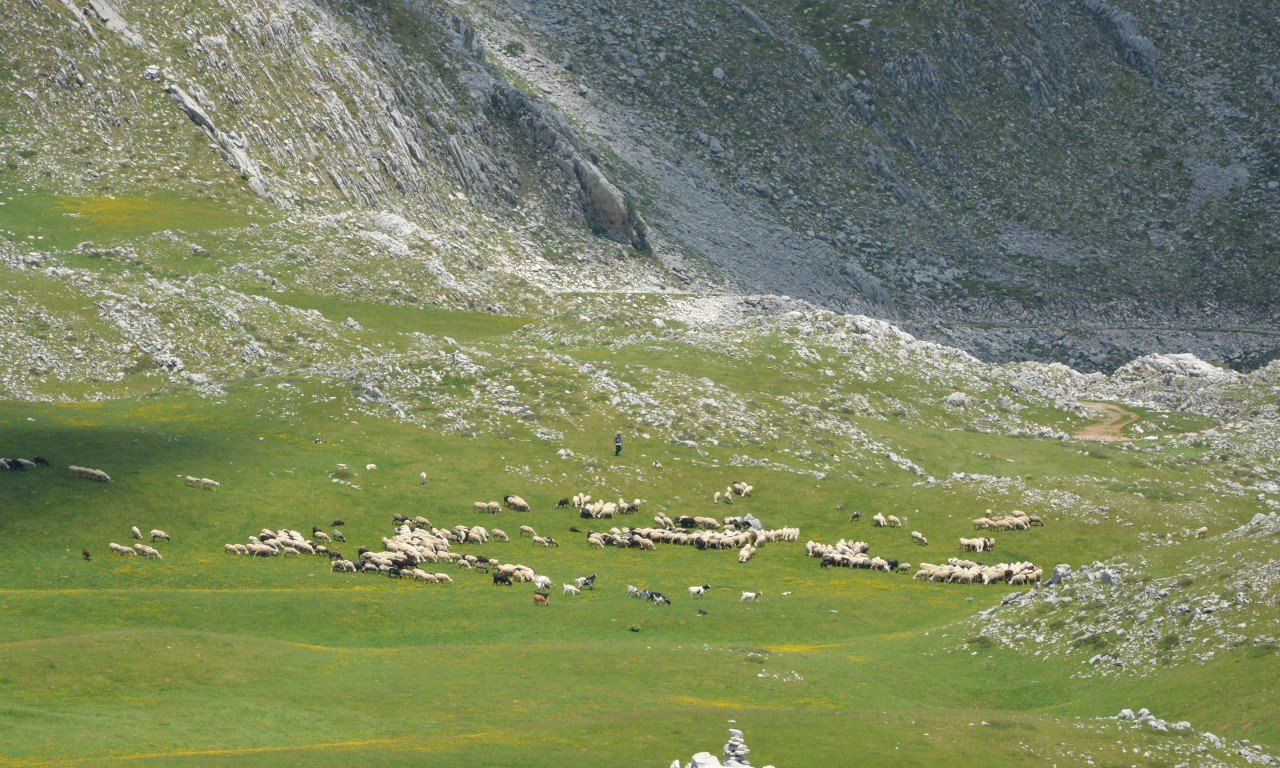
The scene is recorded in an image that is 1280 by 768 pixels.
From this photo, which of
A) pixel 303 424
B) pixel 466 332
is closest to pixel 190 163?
pixel 466 332

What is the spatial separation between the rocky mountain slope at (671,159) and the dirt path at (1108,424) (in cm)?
4943

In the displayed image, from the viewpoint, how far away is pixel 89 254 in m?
108

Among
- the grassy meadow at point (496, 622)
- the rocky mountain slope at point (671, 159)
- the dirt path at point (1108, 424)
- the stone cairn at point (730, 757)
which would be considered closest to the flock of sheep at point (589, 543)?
the grassy meadow at point (496, 622)

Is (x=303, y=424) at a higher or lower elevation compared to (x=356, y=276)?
lower

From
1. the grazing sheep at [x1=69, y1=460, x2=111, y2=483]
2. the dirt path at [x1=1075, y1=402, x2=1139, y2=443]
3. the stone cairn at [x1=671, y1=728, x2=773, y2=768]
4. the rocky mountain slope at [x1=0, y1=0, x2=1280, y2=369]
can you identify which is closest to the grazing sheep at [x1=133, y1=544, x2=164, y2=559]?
the grazing sheep at [x1=69, y1=460, x2=111, y2=483]

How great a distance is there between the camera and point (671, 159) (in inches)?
6905

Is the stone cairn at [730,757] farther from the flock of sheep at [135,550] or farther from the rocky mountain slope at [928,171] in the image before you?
the rocky mountain slope at [928,171]

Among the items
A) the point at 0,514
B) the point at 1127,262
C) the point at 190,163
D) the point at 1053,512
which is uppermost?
the point at 1127,262

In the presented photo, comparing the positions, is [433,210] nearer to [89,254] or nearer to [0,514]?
[89,254]

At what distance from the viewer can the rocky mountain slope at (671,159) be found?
409ft

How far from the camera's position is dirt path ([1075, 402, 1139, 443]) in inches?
4178

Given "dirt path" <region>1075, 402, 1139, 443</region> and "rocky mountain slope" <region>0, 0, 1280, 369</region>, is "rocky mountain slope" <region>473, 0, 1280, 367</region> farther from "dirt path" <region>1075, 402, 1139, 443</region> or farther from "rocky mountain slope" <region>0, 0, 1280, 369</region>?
"dirt path" <region>1075, 402, 1139, 443</region>

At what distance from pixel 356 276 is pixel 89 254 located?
845 inches

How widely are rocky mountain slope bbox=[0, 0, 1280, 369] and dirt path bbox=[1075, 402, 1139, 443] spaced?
49.4 m
